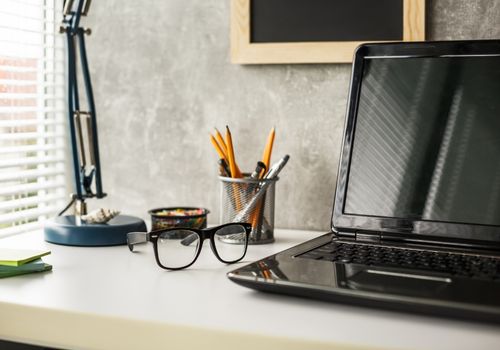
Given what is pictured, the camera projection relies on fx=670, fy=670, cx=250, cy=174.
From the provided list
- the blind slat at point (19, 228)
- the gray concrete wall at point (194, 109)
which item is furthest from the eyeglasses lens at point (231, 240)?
the blind slat at point (19, 228)

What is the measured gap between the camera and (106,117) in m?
1.47

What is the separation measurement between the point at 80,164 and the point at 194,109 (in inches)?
10.5

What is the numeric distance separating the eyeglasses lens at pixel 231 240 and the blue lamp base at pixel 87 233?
0.17m

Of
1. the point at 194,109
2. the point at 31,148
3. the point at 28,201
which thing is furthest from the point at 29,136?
the point at 194,109

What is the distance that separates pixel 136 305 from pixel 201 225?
1.47 ft

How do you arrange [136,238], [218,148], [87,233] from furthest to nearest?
[218,148]
[87,233]
[136,238]

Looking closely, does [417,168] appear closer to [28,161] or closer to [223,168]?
[223,168]

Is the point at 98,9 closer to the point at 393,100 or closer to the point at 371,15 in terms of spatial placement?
the point at 371,15

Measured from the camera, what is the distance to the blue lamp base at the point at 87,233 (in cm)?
113

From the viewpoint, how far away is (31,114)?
1422 mm

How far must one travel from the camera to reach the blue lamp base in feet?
3.72

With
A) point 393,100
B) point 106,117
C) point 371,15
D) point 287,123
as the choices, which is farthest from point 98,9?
point 393,100

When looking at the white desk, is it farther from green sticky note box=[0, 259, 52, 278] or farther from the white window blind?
the white window blind

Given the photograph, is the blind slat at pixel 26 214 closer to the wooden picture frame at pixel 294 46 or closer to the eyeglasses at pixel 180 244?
the eyeglasses at pixel 180 244
